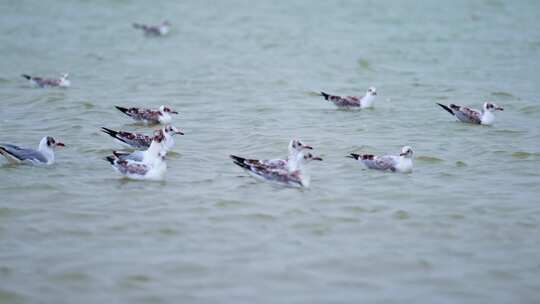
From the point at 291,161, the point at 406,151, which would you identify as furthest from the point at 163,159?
the point at 406,151

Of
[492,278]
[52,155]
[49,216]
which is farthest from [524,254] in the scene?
[52,155]

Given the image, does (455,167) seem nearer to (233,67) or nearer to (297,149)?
(297,149)

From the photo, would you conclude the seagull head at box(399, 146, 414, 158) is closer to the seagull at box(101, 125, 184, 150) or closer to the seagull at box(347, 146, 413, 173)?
the seagull at box(347, 146, 413, 173)

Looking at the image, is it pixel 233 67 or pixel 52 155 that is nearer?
pixel 52 155

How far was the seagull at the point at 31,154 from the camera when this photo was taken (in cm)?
1271

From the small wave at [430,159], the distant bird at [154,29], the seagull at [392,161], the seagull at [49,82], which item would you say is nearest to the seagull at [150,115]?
the seagull at [49,82]

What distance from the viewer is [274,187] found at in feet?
39.1

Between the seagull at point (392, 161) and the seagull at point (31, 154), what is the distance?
471 centimetres

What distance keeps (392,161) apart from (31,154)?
5.39 meters

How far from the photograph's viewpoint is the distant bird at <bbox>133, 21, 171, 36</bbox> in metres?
28.8

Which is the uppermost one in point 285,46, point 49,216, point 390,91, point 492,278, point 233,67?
point 285,46

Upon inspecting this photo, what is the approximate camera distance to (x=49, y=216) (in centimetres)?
1039

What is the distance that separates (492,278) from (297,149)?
4.46 metres

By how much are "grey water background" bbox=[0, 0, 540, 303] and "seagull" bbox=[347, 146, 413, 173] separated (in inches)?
8.2
